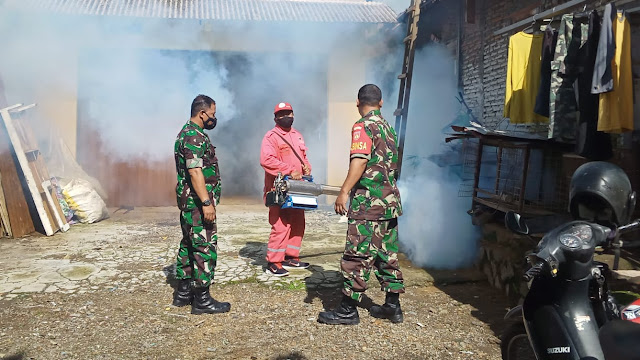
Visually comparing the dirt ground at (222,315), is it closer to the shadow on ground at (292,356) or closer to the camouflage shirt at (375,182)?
the shadow on ground at (292,356)

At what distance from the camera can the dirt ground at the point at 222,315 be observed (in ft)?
11.2

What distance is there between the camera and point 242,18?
970cm

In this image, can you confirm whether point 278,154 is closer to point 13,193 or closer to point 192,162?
point 192,162

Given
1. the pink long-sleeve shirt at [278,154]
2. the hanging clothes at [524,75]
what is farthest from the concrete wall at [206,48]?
the hanging clothes at [524,75]

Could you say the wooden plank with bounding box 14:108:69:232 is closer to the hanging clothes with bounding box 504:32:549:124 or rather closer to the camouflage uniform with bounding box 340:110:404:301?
the camouflage uniform with bounding box 340:110:404:301

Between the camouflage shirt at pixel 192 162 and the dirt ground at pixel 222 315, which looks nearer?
the dirt ground at pixel 222 315

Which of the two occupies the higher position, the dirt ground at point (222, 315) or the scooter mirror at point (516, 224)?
the scooter mirror at point (516, 224)

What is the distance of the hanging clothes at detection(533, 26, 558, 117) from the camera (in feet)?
15.1

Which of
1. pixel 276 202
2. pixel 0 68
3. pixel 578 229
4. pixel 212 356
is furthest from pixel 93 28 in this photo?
pixel 578 229

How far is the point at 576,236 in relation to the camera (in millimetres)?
2062

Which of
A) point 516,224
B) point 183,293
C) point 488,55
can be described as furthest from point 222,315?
point 488,55

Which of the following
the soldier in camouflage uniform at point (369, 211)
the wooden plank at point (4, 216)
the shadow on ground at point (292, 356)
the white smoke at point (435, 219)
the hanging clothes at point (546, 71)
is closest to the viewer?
the shadow on ground at point (292, 356)

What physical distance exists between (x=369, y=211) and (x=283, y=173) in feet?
5.14

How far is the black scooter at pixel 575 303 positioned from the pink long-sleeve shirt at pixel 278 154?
10.6 ft
